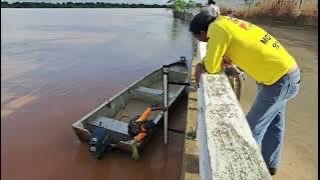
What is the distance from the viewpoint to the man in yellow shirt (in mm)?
2836

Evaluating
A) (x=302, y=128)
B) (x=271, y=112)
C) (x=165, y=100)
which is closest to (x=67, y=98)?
(x=165, y=100)

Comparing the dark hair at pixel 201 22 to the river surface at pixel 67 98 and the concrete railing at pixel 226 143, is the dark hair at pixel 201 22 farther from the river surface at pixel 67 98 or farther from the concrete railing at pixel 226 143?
the river surface at pixel 67 98

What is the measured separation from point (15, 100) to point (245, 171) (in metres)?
9.13

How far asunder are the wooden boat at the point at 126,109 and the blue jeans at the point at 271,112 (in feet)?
9.40

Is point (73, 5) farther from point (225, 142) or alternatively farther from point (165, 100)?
point (225, 142)

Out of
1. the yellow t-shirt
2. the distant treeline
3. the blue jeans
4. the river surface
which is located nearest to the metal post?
the river surface

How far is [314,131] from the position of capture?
533cm

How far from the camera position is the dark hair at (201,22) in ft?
9.98

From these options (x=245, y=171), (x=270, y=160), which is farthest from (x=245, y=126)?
(x=270, y=160)

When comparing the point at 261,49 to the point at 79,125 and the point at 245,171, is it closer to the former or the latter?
the point at 245,171

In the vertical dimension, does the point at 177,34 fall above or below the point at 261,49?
below

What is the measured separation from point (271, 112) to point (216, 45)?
0.82m

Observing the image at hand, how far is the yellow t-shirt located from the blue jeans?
0.09m

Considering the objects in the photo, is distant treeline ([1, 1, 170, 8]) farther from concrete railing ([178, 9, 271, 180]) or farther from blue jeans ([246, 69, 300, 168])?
concrete railing ([178, 9, 271, 180])
